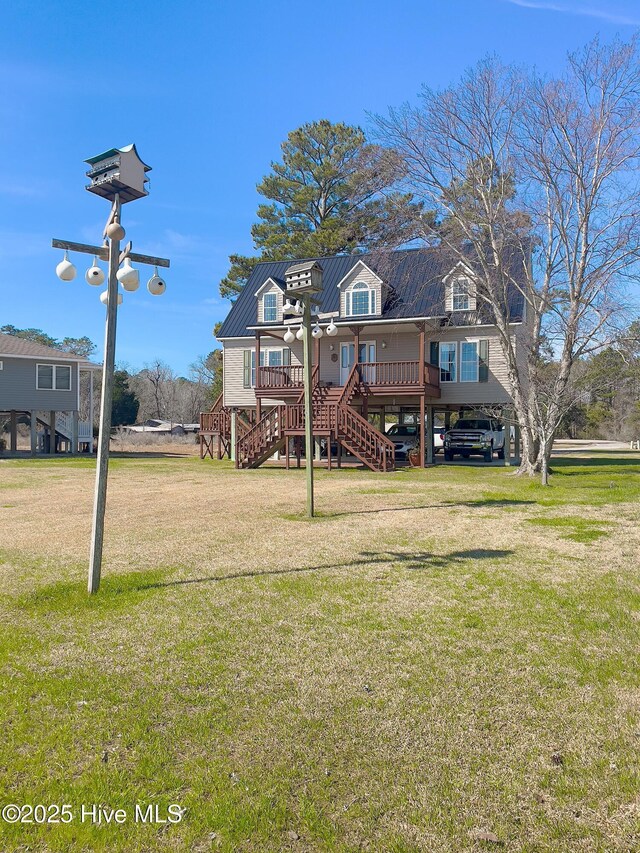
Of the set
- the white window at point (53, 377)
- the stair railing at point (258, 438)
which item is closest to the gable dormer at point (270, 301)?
the stair railing at point (258, 438)

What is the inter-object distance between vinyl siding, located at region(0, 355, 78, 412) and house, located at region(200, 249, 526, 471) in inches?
359

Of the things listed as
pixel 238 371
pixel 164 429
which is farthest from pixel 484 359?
pixel 164 429

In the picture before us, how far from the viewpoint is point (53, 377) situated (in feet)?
100

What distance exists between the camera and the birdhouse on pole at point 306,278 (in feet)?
32.6

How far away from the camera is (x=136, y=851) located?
8.58 ft

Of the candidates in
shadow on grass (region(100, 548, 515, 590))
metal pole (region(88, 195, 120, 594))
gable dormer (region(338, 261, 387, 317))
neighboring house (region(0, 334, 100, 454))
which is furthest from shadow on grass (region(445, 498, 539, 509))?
A: neighboring house (region(0, 334, 100, 454))

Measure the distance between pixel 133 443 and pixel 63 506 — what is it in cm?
3170

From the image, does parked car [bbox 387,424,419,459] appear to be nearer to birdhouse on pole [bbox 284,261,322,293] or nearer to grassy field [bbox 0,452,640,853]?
birdhouse on pole [bbox 284,261,322,293]

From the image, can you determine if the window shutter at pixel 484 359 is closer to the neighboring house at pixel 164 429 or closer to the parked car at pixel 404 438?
the parked car at pixel 404 438

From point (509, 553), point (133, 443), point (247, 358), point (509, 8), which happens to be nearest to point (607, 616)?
point (509, 553)

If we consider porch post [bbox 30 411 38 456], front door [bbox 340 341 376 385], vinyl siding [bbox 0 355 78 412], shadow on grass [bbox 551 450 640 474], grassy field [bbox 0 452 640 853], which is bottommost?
grassy field [bbox 0 452 640 853]

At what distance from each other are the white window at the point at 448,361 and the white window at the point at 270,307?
275 inches

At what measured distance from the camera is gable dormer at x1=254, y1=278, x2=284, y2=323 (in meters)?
25.9

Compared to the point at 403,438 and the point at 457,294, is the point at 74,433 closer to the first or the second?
the point at 403,438
